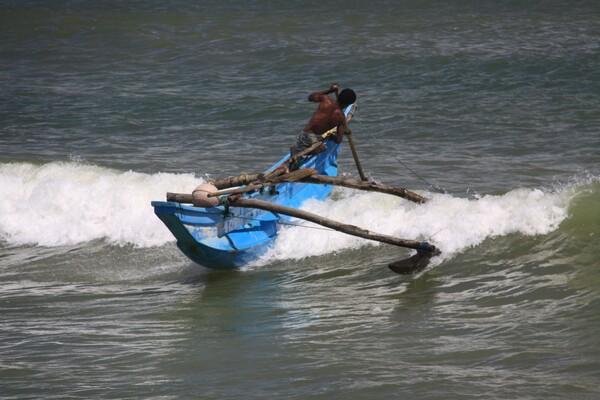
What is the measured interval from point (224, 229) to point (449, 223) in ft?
7.87

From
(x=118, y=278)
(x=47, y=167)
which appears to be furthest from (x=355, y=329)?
(x=47, y=167)

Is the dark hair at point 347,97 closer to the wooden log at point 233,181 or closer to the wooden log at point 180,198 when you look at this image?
the wooden log at point 233,181

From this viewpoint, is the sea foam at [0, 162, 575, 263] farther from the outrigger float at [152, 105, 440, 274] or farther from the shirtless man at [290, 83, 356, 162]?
the shirtless man at [290, 83, 356, 162]

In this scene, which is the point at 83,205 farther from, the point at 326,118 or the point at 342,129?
the point at 342,129

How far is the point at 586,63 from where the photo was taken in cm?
1678

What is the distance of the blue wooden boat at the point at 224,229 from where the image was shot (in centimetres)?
860

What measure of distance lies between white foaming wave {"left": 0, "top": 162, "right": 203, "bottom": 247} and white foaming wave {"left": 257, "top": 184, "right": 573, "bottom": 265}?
6.14 feet

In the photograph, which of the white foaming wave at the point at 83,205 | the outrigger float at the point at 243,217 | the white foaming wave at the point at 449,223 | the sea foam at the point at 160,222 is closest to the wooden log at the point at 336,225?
the outrigger float at the point at 243,217

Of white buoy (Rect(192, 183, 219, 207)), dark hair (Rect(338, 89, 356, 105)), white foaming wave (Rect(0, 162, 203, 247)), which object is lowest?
white foaming wave (Rect(0, 162, 203, 247))

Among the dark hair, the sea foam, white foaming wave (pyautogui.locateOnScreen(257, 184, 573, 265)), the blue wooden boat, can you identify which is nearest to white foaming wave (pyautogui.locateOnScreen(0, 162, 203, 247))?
the sea foam

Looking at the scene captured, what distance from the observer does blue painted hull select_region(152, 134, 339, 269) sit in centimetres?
860

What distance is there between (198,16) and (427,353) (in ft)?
57.8

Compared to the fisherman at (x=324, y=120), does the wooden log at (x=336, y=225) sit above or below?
below

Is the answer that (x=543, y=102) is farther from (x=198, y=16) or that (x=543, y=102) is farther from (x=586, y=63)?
(x=198, y=16)
